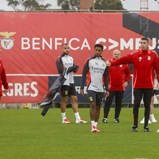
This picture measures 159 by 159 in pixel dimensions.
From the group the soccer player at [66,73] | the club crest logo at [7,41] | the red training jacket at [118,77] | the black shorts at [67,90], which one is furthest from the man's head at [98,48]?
the club crest logo at [7,41]

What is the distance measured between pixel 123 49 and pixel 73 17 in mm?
2266

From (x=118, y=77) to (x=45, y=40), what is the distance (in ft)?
28.7

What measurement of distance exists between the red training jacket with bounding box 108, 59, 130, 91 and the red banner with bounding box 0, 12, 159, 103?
307 inches

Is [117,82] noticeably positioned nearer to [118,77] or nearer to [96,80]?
[118,77]

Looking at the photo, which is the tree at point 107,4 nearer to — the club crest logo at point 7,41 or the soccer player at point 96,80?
the club crest logo at point 7,41

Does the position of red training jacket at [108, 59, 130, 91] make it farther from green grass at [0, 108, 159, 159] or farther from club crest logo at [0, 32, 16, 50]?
club crest logo at [0, 32, 16, 50]

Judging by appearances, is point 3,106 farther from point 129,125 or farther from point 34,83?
point 129,125

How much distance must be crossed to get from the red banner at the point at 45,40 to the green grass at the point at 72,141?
861 centimetres

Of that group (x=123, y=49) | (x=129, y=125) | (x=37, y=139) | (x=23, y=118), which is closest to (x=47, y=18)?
(x=123, y=49)

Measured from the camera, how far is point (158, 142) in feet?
46.8

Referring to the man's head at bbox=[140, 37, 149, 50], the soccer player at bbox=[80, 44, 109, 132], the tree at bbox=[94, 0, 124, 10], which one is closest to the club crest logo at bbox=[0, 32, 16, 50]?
the soccer player at bbox=[80, 44, 109, 132]

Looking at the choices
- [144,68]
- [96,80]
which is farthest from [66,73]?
[144,68]

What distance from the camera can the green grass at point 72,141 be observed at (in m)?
12.2

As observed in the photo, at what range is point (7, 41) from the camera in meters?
29.0
